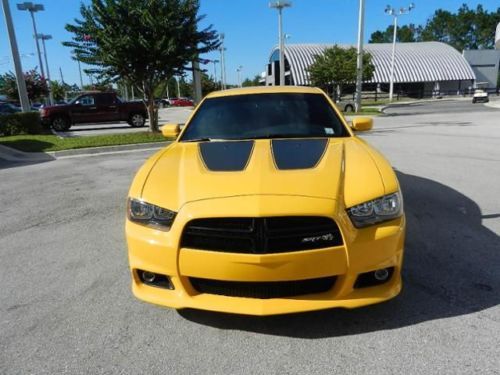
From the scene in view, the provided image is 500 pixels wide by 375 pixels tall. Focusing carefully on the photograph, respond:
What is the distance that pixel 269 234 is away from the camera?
2.31 meters

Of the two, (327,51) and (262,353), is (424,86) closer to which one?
(327,51)

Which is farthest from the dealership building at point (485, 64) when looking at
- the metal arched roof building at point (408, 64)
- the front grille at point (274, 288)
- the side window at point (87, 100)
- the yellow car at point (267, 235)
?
the front grille at point (274, 288)

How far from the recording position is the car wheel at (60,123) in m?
19.3

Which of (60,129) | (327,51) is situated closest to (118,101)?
(60,129)

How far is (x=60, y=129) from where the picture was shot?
63.8ft

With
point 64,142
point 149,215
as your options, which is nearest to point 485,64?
point 64,142

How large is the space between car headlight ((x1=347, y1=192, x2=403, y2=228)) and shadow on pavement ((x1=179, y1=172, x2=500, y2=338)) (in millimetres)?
724

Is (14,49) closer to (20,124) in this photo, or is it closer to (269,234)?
(20,124)

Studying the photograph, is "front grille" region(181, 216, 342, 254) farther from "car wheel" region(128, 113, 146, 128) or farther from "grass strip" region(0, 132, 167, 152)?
"car wheel" region(128, 113, 146, 128)

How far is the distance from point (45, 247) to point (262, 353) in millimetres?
2989

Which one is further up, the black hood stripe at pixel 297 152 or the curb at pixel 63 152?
the black hood stripe at pixel 297 152

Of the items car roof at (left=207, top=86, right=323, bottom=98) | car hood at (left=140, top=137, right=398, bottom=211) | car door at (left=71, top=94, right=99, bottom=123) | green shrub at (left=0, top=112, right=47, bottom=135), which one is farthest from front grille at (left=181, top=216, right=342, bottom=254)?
car door at (left=71, top=94, right=99, bottom=123)

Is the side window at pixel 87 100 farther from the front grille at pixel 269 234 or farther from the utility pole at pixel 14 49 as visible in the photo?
the front grille at pixel 269 234

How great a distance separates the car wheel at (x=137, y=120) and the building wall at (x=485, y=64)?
68175 mm
